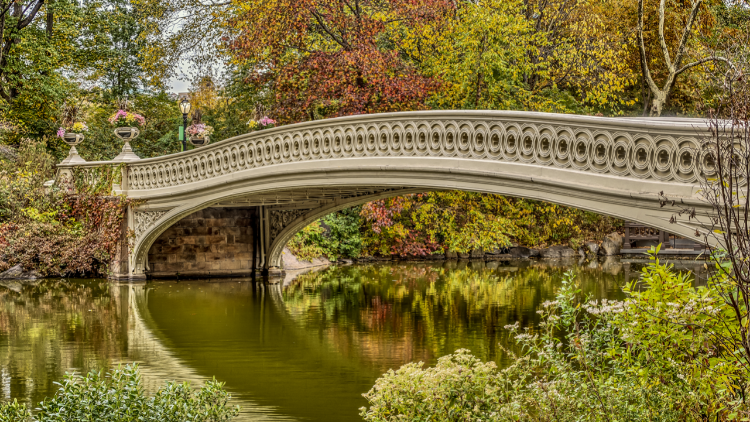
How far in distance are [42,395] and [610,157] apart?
6.02 meters

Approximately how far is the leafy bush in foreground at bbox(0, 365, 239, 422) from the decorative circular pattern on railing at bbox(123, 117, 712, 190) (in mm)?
4446

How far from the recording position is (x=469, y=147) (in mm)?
10492

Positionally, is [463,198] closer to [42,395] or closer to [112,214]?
[112,214]

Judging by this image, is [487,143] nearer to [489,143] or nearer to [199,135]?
[489,143]

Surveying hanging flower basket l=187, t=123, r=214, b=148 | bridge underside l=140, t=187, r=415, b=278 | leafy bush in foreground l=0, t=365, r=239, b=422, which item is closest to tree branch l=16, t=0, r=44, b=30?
hanging flower basket l=187, t=123, r=214, b=148

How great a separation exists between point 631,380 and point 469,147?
16.1ft

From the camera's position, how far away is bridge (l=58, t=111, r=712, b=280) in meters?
8.22

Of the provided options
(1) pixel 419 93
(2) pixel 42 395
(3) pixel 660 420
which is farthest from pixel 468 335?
(1) pixel 419 93

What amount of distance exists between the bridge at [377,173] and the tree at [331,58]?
9.08ft

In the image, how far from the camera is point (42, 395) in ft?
28.1

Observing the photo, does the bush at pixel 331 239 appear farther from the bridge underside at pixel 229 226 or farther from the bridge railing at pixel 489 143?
the bridge railing at pixel 489 143

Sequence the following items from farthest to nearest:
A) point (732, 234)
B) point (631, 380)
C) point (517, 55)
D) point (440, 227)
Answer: point (440, 227), point (517, 55), point (631, 380), point (732, 234)

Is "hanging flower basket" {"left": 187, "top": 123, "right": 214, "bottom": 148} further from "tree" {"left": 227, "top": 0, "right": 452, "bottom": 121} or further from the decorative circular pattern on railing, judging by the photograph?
the decorative circular pattern on railing

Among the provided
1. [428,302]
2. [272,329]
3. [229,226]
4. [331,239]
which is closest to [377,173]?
[272,329]
